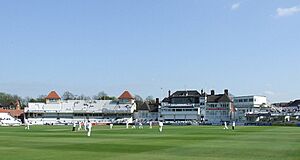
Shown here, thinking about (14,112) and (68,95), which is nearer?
(14,112)

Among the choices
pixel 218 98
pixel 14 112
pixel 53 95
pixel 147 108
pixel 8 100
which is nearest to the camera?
pixel 218 98

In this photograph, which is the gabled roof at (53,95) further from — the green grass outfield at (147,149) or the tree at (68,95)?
the green grass outfield at (147,149)

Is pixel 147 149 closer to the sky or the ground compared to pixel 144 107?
closer to the ground

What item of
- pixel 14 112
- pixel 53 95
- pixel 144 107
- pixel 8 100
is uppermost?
pixel 53 95

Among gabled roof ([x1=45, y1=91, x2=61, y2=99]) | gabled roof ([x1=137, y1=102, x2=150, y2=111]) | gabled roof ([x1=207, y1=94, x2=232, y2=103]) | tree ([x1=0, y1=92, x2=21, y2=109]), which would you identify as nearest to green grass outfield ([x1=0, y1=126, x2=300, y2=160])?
gabled roof ([x1=207, y1=94, x2=232, y2=103])

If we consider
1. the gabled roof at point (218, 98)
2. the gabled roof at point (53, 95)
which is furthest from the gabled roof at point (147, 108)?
the gabled roof at point (53, 95)

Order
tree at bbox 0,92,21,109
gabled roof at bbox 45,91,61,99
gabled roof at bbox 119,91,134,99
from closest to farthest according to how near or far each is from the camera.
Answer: gabled roof at bbox 119,91,134,99 < gabled roof at bbox 45,91,61,99 < tree at bbox 0,92,21,109

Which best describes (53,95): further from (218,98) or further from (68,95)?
(218,98)

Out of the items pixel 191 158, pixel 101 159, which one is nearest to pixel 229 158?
pixel 191 158

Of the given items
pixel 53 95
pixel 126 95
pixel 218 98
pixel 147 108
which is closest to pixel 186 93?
pixel 218 98

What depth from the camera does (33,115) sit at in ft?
480

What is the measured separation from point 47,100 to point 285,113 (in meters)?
83.1

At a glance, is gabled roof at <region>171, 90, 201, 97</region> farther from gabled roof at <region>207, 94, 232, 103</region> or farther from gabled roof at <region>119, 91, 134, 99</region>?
gabled roof at <region>119, 91, 134, 99</region>

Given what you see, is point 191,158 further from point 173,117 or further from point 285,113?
point 173,117
